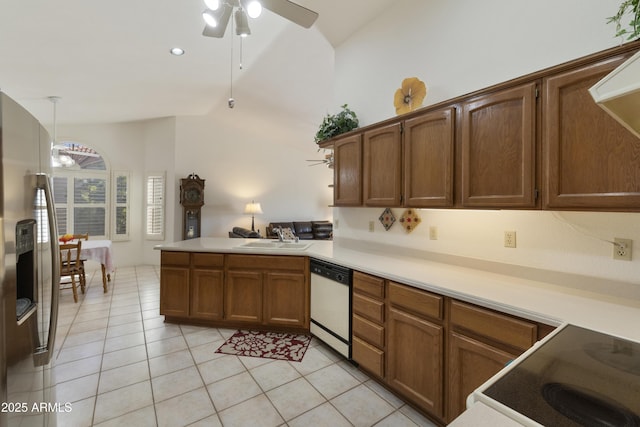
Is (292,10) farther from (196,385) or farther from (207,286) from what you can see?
(196,385)

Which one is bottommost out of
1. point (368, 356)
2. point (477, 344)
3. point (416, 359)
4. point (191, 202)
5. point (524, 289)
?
point (368, 356)

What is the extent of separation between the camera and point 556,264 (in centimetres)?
167

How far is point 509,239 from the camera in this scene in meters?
1.88

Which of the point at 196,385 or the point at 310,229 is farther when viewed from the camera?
the point at 310,229

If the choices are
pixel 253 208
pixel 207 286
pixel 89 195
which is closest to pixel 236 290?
pixel 207 286

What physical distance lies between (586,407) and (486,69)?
6.78 ft

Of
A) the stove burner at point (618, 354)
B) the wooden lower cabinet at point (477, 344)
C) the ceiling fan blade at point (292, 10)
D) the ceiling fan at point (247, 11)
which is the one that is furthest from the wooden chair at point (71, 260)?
the stove burner at point (618, 354)

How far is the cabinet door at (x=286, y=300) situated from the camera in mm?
2805

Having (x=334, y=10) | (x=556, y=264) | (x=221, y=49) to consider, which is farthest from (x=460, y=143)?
(x=221, y=49)

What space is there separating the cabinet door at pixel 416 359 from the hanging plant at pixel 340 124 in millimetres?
1872

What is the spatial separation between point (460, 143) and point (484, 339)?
1.17 m

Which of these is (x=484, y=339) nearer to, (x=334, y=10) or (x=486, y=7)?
(x=486, y=7)

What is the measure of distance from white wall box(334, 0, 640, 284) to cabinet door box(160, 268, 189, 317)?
1904mm

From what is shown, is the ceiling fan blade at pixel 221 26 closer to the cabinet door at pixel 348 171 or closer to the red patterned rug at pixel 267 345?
the cabinet door at pixel 348 171
